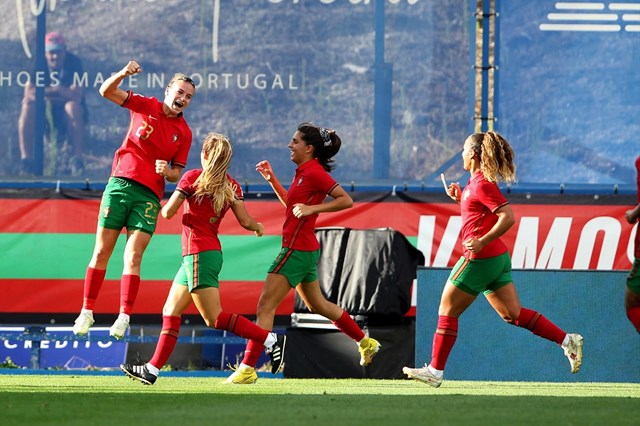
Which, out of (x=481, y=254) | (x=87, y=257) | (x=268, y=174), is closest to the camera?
(x=481, y=254)

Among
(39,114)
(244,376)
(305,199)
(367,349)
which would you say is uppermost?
(39,114)

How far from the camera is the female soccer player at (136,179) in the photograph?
30.9 feet

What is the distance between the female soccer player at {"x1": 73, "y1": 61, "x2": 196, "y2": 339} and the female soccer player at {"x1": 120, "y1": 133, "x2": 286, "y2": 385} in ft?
0.98

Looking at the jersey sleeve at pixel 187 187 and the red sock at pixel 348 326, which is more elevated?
the jersey sleeve at pixel 187 187

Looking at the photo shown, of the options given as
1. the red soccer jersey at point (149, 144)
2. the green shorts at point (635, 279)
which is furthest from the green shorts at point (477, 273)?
the red soccer jersey at point (149, 144)

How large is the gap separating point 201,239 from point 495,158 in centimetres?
208

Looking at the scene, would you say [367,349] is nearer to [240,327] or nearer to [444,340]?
[444,340]

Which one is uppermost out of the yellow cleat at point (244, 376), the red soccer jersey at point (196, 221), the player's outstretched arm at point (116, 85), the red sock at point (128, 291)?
the player's outstretched arm at point (116, 85)

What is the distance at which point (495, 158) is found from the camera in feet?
30.5

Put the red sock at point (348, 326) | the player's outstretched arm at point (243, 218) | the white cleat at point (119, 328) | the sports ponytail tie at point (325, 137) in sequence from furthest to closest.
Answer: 1. the red sock at point (348, 326)
2. the sports ponytail tie at point (325, 137)
3. the player's outstretched arm at point (243, 218)
4. the white cleat at point (119, 328)

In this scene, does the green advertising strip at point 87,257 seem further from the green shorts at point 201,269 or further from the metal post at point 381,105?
the green shorts at point 201,269

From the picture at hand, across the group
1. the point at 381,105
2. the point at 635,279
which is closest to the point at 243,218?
the point at 635,279

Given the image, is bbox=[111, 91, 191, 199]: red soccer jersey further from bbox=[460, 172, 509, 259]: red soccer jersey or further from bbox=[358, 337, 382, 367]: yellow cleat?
bbox=[460, 172, 509, 259]: red soccer jersey

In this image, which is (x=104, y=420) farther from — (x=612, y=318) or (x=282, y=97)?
(x=282, y=97)
